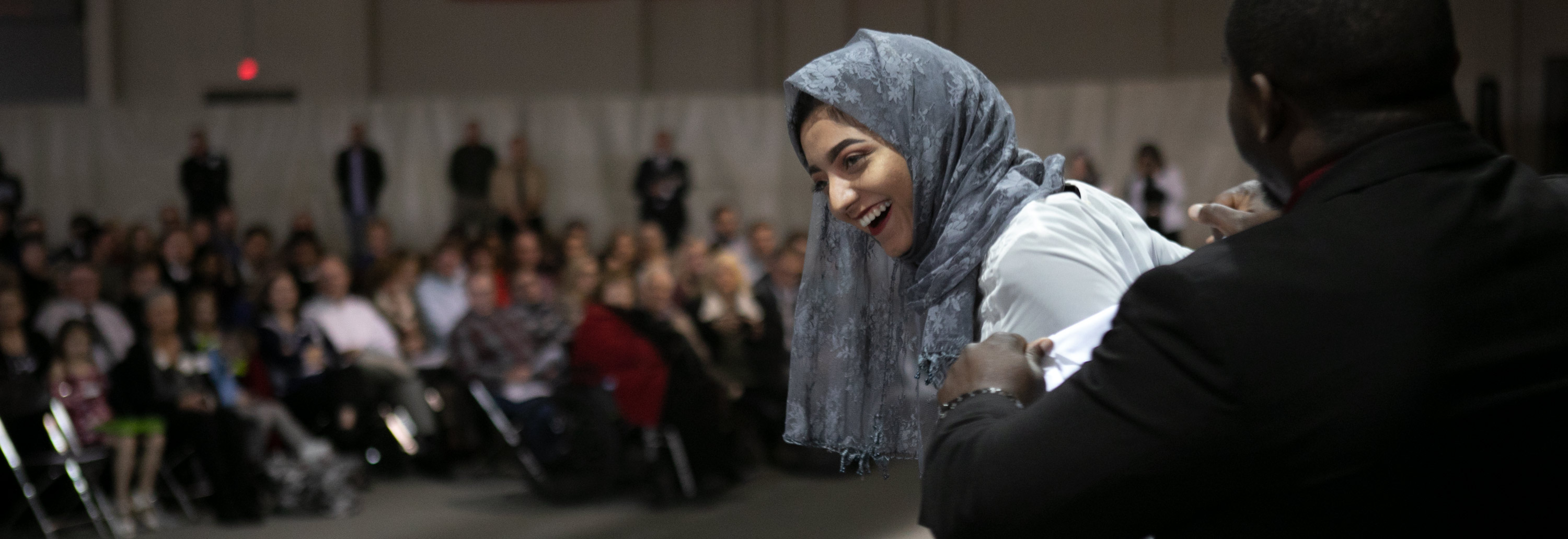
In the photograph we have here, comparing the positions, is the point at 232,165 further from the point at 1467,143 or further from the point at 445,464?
the point at 1467,143

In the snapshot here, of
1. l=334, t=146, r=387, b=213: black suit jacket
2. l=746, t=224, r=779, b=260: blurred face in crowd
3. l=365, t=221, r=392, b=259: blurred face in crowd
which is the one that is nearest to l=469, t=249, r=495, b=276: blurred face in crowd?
l=365, t=221, r=392, b=259: blurred face in crowd

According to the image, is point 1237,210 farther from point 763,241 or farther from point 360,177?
point 360,177

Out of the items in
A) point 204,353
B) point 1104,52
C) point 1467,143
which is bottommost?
point 204,353

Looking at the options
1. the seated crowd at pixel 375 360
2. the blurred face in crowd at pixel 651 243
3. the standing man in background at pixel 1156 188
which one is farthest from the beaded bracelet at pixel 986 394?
the standing man in background at pixel 1156 188

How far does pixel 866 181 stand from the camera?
1.67m

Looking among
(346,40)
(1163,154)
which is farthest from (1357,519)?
(346,40)

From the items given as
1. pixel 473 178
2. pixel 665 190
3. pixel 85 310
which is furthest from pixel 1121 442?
pixel 473 178

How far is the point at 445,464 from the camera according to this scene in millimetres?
6086

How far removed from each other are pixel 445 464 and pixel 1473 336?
560 cm

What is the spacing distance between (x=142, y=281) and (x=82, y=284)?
402 millimetres

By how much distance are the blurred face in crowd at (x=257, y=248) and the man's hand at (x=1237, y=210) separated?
24.5 feet

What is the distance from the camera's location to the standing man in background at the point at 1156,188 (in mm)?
8398

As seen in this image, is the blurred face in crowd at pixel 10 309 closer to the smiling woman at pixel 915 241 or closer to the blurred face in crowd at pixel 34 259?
the blurred face in crowd at pixel 34 259

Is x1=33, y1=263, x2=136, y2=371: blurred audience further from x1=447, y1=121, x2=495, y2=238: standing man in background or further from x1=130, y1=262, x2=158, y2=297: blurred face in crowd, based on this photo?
x1=447, y1=121, x2=495, y2=238: standing man in background
